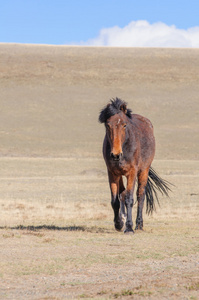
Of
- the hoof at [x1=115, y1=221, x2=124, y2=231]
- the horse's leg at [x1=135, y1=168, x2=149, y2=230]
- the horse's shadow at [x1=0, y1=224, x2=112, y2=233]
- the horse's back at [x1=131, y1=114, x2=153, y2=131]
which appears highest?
the horse's back at [x1=131, y1=114, x2=153, y2=131]

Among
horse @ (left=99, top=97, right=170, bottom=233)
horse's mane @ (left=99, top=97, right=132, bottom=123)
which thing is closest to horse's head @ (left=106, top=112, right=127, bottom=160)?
horse @ (left=99, top=97, right=170, bottom=233)

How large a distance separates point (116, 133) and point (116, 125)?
0.18 m

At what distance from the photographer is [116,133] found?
10594mm

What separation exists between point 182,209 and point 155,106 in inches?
1792

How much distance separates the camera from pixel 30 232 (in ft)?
35.0

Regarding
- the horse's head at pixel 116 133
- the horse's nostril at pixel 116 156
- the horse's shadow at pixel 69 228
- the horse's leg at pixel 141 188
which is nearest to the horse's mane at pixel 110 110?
the horse's head at pixel 116 133

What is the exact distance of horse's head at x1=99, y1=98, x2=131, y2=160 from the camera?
10.4 m

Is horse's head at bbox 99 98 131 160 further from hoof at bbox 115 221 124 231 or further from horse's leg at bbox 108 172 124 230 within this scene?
hoof at bbox 115 221 124 231

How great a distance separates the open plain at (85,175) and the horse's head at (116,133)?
5.02 ft

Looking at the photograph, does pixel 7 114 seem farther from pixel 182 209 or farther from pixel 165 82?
pixel 182 209

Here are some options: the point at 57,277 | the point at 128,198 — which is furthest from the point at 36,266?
the point at 128,198

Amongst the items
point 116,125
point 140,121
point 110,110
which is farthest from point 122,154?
point 140,121

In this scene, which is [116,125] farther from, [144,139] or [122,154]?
[144,139]

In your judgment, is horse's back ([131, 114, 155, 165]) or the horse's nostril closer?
the horse's nostril
